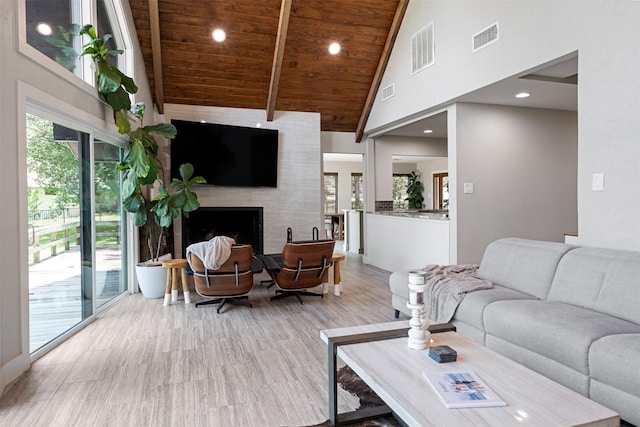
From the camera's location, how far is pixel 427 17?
5262 mm

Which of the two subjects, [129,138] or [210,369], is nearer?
[210,369]

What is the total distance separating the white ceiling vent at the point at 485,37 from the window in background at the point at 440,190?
721 centimetres

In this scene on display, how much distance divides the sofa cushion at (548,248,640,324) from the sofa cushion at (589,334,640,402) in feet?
1.29

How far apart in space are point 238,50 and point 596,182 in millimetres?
4844

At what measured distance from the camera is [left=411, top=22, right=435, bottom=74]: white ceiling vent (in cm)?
519

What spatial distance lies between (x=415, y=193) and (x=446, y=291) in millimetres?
9147

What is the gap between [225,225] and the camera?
6.57 m

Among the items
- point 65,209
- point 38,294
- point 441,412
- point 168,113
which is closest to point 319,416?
point 441,412

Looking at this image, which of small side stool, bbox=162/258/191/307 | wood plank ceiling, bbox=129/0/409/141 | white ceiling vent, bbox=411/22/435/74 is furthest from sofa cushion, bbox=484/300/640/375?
wood plank ceiling, bbox=129/0/409/141

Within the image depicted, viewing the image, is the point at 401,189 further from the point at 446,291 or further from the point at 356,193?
the point at 446,291

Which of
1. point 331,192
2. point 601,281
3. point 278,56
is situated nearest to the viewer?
point 601,281

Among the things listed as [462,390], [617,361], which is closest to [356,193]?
[617,361]

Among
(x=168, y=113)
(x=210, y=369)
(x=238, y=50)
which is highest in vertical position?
(x=238, y=50)

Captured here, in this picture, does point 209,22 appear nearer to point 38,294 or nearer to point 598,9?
point 38,294
